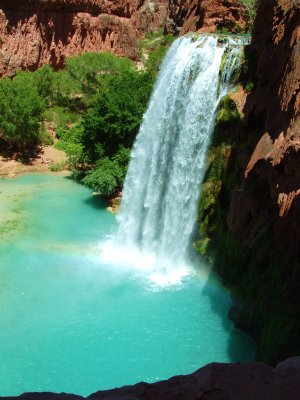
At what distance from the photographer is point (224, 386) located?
7.27 feet

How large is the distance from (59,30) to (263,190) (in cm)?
2308

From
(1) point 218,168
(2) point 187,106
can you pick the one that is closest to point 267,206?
(1) point 218,168

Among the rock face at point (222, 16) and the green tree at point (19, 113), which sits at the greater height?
the rock face at point (222, 16)

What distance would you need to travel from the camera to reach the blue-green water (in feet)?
30.5

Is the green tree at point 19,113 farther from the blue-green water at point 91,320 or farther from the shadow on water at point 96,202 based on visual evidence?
the blue-green water at point 91,320

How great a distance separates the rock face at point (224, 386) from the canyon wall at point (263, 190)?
6.13m

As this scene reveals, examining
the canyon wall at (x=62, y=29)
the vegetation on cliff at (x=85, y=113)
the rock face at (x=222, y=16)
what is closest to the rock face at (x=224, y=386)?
the vegetation on cliff at (x=85, y=113)

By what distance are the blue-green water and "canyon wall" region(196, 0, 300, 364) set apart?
0.99 meters

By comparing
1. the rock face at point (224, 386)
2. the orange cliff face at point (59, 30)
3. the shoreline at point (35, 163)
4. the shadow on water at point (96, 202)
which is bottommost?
the rock face at point (224, 386)

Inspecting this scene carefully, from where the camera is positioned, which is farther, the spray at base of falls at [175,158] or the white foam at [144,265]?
the spray at base of falls at [175,158]

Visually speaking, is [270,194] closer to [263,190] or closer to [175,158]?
[263,190]

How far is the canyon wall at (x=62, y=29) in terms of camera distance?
26.5 metres

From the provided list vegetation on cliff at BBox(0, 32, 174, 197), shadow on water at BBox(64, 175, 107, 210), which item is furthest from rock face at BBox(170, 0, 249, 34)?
shadow on water at BBox(64, 175, 107, 210)

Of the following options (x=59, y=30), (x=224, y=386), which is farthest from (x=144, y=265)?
(x=59, y=30)
